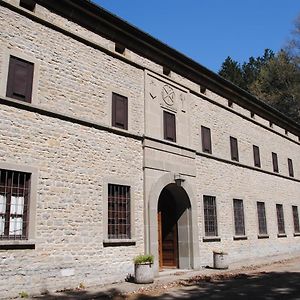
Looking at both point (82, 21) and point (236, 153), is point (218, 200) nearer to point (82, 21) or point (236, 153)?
point (236, 153)

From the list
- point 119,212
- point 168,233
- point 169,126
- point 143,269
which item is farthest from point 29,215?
point 168,233

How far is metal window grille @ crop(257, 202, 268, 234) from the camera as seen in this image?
19.7 meters

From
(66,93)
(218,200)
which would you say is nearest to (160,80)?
(66,93)

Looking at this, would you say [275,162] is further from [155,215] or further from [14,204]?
[14,204]

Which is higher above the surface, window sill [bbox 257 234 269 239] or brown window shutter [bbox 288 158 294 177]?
brown window shutter [bbox 288 158 294 177]

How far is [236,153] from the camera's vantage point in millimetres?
19219

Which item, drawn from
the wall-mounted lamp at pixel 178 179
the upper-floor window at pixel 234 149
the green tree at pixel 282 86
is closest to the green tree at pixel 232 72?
the green tree at pixel 282 86

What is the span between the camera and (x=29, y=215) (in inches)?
383

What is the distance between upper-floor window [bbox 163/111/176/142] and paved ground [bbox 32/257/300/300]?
510 centimetres

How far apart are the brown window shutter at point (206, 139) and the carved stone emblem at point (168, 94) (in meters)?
2.49

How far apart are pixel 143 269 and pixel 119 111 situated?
17.5ft

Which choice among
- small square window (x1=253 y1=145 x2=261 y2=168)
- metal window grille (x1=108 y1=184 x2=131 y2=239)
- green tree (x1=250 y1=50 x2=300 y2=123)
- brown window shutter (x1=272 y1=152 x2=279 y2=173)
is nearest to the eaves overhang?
small square window (x1=253 y1=145 x2=261 y2=168)

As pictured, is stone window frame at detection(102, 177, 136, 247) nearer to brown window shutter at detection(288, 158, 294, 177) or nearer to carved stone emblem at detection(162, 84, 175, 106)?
carved stone emblem at detection(162, 84, 175, 106)

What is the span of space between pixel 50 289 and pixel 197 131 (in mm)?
9340
